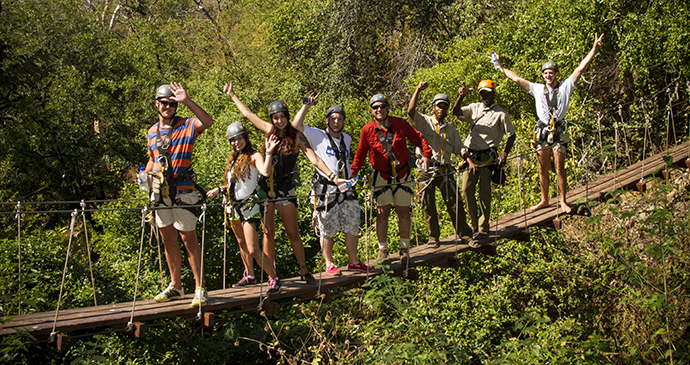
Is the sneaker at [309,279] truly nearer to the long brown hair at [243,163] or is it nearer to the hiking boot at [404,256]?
the hiking boot at [404,256]

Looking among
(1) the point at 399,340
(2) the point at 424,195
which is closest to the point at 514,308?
(1) the point at 399,340

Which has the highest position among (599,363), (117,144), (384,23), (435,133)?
(384,23)

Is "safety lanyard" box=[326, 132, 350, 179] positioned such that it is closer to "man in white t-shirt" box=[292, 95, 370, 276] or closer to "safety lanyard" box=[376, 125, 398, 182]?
"man in white t-shirt" box=[292, 95, 370, 276]

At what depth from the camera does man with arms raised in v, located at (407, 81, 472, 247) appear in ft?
16.9

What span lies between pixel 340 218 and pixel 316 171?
410 millimetres

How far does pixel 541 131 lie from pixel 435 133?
1.20m

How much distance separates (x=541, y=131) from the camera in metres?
5.72

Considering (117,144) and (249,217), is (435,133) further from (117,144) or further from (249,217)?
(117,144)

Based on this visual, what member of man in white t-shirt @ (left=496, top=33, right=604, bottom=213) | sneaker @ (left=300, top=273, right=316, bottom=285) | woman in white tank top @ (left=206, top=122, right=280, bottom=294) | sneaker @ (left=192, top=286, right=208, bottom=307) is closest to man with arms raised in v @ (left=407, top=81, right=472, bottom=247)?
man in white t-shirt @ (left=496, top=33, right=604, bottom=213)

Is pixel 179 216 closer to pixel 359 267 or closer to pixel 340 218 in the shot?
pixel 340 218

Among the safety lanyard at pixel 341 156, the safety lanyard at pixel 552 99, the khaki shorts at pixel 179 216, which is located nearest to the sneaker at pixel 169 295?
the khaki shorts at pixel 179 216

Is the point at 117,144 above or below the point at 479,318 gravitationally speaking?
above

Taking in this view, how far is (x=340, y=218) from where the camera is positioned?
15.5 ft

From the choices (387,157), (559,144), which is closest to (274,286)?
(387,157)
